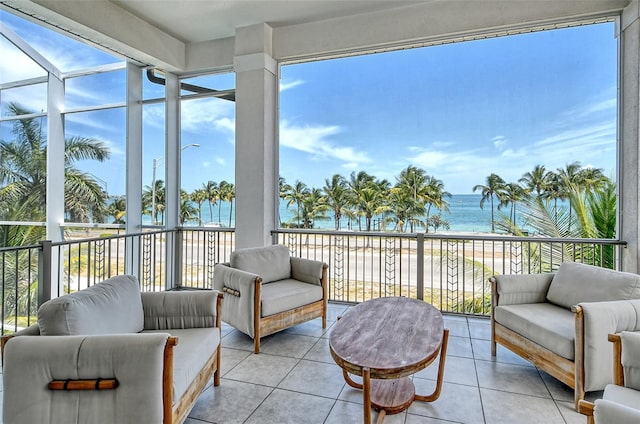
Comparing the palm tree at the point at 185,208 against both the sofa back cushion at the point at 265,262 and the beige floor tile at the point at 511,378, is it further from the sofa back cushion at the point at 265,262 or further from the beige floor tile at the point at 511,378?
the beige floor tile at the point at 511,378

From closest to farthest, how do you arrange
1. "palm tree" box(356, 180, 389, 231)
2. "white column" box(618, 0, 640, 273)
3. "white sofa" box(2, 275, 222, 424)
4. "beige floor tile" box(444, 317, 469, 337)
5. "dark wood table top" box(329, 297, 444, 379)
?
"white sofa" box(2, 275, 222, 424)
"dark wood table top" box(329, 297, 444, 379)
"white column" box(618, 0, 640, 273)
"beige floor tile" box(444, 317, 469, 337)
"palm tree" box(356, 180, 389, 231)

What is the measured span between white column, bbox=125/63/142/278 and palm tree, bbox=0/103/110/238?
1.15 feet

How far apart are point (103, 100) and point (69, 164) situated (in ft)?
3.27

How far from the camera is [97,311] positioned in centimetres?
170

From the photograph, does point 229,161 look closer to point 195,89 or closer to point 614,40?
point 195,89

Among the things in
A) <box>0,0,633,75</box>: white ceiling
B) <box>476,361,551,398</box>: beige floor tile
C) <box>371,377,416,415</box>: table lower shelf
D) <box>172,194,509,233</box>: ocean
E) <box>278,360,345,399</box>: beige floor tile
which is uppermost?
<box>0,0,633,75</box>: white ceiling

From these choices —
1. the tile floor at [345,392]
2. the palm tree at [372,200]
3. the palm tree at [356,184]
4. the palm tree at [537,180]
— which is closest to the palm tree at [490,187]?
the palm tree at [537,180]

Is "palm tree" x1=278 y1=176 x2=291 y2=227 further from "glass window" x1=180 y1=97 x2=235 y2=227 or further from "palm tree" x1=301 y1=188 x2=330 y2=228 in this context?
"glass window" x1=180 y1=97 x2=235 y2=227

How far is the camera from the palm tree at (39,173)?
4457 millimetres

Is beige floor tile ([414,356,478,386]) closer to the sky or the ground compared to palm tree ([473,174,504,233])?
closer to the ground

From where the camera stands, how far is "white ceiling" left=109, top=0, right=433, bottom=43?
12.3 feet

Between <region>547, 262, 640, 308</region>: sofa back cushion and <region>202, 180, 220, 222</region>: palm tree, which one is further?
<region>202, 180, 220, 222</region>: palm tree

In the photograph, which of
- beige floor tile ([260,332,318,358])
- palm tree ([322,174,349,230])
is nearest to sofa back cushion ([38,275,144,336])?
beige floor tile ([260,332,318,358])

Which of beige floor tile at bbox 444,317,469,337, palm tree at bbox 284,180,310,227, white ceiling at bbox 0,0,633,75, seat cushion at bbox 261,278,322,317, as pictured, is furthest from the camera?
palm tree at bbox 284,180,310,227
